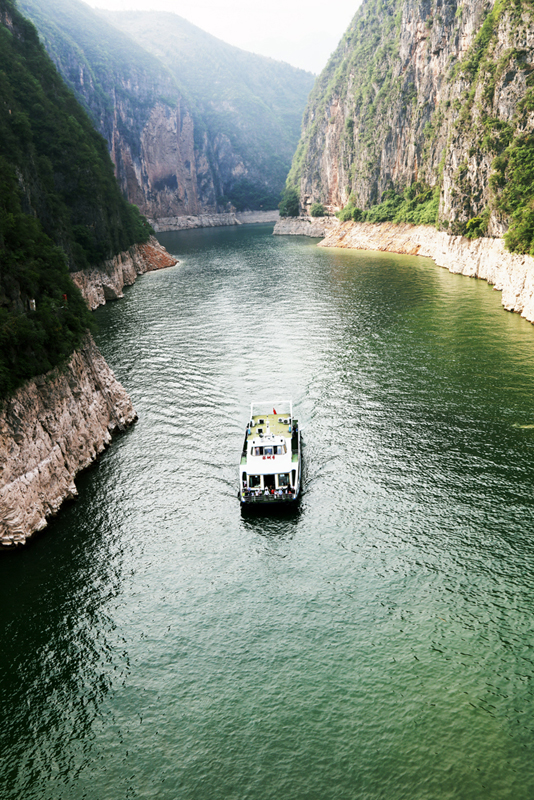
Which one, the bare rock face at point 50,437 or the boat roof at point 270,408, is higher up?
the bare rock face at point 50,437

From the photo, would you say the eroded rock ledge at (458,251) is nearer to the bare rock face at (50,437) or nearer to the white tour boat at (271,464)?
the white tour boat at (271,464)

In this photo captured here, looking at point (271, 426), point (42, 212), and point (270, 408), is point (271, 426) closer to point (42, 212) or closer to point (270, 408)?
point (270, 408)

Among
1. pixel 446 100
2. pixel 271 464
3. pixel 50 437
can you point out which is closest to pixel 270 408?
pixel 271 464

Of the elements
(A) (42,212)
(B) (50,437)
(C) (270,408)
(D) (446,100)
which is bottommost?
(C) (270,408)

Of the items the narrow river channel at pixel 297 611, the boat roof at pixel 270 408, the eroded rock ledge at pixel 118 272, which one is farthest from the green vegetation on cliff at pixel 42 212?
the boat roof at pixel 270 408

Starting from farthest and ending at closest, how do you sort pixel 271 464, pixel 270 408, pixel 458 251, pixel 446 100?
pixel 446 100, pixel 458 251, pixel 270 408, pixel 271 464

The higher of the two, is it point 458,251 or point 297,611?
point 458,251

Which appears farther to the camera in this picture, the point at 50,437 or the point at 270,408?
the point at 270,408
